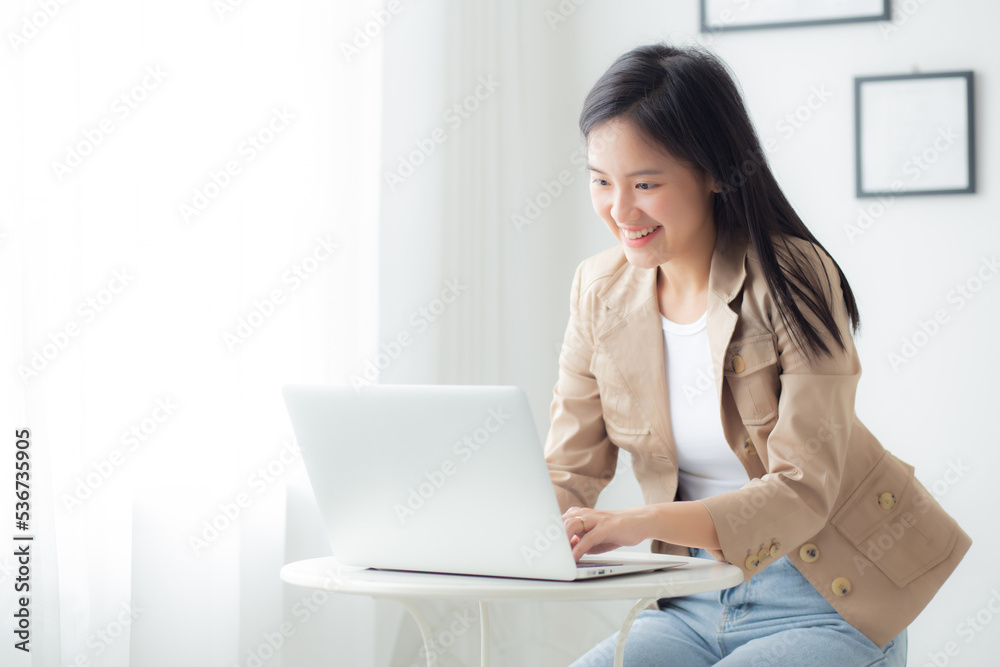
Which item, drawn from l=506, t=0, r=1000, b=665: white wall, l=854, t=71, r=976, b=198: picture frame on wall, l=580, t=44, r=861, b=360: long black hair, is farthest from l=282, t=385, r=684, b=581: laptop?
l=854, t=71, r=976, b=198: picture frame on wall

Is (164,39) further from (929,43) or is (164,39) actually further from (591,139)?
(929,43)

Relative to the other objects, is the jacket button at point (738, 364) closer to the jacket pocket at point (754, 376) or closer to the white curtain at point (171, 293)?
the jacket pocket at point (754, 376)

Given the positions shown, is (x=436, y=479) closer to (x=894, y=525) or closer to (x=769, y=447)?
(x=769, y=447)

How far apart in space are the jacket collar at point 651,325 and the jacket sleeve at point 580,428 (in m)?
0.05

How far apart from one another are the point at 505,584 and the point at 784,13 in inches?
69.9

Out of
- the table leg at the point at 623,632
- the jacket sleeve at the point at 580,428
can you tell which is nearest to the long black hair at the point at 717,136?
the jacket sleeve at the point at 580,428

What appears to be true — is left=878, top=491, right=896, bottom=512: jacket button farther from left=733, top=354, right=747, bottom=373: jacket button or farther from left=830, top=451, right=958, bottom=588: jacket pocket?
left=733, top=354, right=747, bottom=373: jacket button

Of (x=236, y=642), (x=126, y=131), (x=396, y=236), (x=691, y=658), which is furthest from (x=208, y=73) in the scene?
(x=691, y=658)

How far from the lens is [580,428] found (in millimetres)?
1340

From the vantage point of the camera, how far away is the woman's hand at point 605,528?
100 cm

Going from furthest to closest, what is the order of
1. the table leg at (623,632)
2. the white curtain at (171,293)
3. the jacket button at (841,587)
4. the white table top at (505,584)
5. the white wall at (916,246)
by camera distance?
the white wall at (916,246)
the white curtain at (171,293)
the jacket button at (841,587)
the table leg at (623,632)
the white table top at (505,584)

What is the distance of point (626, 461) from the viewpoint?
235 cm

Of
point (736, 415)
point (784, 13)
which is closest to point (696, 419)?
point (736, 415)

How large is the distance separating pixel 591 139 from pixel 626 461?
1.27 metres
